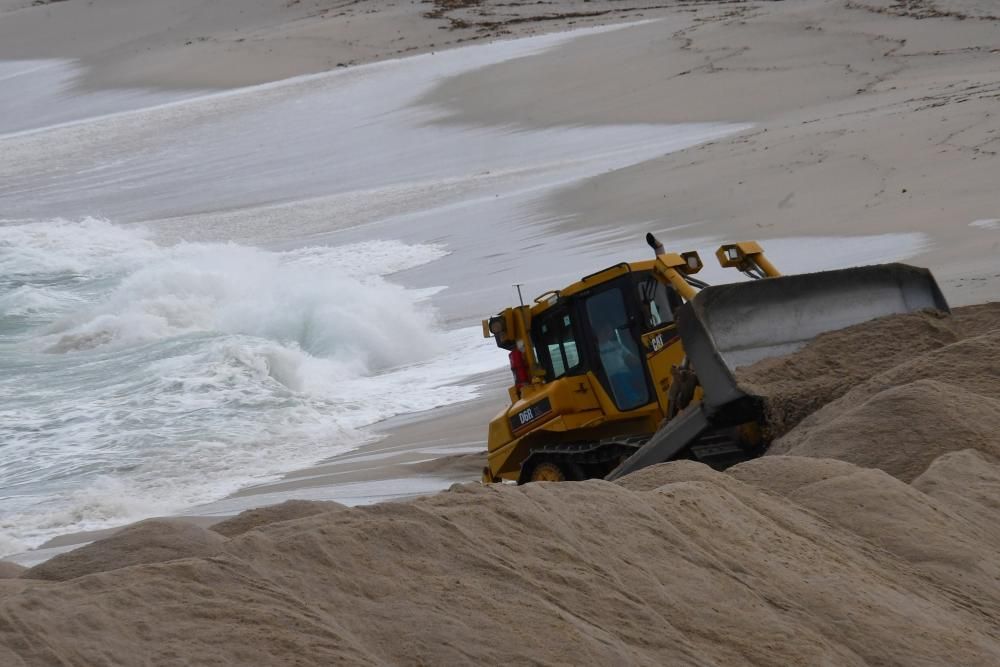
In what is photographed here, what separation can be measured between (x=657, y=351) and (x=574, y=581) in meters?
5.17

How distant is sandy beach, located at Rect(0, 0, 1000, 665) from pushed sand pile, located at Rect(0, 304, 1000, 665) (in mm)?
A: 14

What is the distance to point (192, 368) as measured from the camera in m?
18.1

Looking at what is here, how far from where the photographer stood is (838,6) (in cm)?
3478

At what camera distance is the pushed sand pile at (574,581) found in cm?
401

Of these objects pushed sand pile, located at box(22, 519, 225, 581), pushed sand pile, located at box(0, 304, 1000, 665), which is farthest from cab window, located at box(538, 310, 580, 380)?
pushed sand pile, located at box(22, 519, 225, 581)

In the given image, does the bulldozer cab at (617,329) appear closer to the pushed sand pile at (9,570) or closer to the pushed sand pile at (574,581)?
the pushed sand pile at (574,581)

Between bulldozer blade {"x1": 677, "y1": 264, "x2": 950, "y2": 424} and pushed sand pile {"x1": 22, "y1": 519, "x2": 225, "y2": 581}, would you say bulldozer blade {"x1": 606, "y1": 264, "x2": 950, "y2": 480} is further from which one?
pushed sand pile {"x1": 22, "y1": 519, "x2": 225, "y2": 581}

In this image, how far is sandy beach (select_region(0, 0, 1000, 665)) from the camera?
4.29 meters

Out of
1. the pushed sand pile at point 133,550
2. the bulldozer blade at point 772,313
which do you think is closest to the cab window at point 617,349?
the bulldozer blade at point 772,313

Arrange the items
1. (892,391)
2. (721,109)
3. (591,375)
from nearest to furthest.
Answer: (892,391), (591,375), (721,109)

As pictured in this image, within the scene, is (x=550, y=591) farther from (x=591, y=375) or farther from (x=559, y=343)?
(x=559, y=343)

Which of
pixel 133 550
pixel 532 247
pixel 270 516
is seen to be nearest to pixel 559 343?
pixel 270 516

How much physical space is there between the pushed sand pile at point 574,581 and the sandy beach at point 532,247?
0.01 metres

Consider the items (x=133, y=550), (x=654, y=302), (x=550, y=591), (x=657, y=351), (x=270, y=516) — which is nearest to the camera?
(x=550, y=591)
